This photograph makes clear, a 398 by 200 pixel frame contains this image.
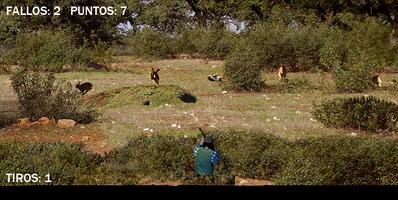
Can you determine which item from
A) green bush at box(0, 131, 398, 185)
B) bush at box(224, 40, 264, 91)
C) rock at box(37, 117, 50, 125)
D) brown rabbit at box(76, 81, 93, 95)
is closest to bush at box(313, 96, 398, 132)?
green bush at box(0, 131, 398, 185)

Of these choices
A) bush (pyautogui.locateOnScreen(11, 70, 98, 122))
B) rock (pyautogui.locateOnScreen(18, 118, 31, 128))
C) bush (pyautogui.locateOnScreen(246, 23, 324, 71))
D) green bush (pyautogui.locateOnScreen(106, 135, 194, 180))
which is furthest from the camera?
bush (pyautogui.locateOnScreen(246, 23, 324, 71))

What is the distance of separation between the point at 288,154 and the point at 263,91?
10504mm

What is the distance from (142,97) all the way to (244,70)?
5.77m

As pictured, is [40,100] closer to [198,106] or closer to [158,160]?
[198,106]

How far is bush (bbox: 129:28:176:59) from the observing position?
22.7 m

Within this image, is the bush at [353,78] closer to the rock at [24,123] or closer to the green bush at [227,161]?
the green bush at [227,161]

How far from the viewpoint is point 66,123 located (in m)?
15.1

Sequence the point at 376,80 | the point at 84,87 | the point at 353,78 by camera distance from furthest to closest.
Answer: the point at 376,80
the point at 353,78
the point at 84,87

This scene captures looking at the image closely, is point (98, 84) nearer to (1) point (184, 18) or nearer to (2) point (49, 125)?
(2) point (49, 125)

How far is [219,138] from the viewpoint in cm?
1277

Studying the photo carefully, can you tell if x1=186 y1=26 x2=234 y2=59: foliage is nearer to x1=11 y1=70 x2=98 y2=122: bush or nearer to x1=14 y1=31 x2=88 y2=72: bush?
x1=14 y1=31 x2=88 y2=72: bush

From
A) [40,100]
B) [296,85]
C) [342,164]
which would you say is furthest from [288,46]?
[342,164]

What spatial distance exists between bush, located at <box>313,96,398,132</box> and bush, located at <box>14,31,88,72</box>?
802 centimetres
